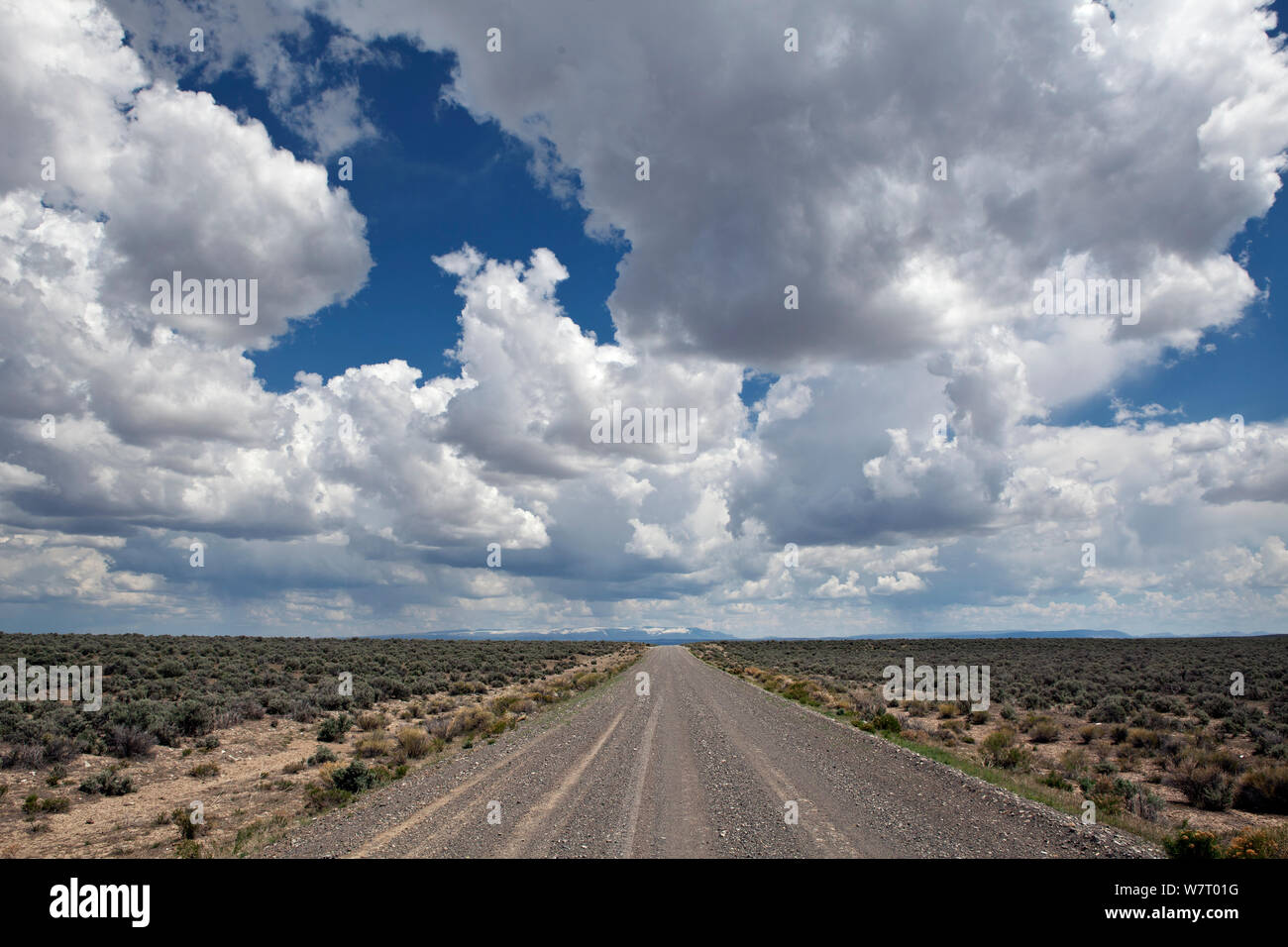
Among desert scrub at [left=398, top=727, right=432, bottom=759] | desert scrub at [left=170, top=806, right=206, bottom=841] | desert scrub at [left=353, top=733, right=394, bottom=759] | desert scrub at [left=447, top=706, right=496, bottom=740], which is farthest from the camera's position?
desert scrub at [left=447, top=706, right=496, bottom=740]

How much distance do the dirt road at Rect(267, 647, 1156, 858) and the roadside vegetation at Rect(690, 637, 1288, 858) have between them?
1.69 meters

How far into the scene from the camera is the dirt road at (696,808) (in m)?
8.82

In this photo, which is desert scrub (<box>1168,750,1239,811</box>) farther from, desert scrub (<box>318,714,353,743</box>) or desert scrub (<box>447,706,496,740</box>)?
desert scrub (<box>318,714,353,743</box>)

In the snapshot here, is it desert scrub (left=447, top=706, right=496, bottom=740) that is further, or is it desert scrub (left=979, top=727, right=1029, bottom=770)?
desert scrub (left=447, top=706, right=496, bottom=740)

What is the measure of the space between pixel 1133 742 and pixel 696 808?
16364 mm

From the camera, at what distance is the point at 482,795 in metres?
12.1

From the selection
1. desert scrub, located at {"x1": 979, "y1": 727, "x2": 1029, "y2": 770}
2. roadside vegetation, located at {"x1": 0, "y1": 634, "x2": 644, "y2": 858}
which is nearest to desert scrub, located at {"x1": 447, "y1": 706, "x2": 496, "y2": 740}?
roadside vegetation, located at {"x1": 0, "y1": 634, "x2": 644, "y2": 858}

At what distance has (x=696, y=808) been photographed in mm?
10781

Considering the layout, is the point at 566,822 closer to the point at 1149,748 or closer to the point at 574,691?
the point at 1149,748

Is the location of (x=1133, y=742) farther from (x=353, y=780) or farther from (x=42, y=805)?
(x=42, y=805)

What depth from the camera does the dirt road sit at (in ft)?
28.9

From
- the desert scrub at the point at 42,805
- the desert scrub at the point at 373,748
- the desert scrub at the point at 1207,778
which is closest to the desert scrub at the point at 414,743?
the desert scrub at the point at 373,748
